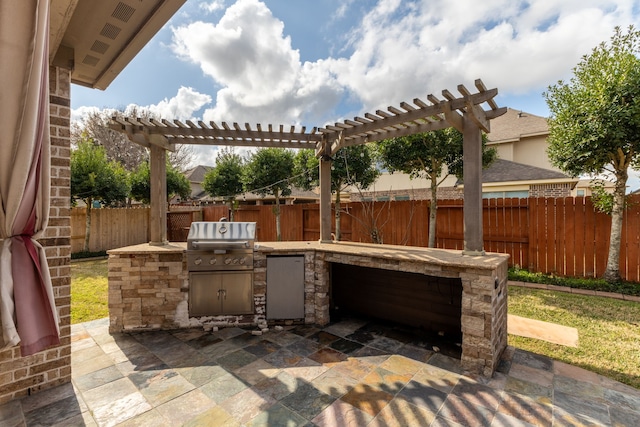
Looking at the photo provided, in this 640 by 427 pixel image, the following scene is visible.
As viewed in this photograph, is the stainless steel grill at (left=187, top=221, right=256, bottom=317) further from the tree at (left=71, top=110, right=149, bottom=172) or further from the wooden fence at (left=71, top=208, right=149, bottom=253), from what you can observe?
the tree at (left=71, top=110, right=149, bottom=172)

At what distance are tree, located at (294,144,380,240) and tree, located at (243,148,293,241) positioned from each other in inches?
53.1

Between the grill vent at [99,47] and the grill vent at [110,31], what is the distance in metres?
0.14

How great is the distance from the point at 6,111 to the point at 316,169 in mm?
7869

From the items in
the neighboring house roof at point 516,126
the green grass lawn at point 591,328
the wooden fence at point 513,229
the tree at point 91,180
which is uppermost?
the neighboring house roof at point 516,126

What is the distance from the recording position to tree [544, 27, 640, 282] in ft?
16.6

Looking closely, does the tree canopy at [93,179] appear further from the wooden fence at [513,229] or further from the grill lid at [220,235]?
the grill lid at [220,235]

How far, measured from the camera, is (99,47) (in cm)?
265

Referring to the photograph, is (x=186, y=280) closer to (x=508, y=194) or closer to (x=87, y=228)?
(x=87, y=228)

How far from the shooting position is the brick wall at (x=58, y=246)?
2469mm

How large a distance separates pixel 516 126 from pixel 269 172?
12163mm

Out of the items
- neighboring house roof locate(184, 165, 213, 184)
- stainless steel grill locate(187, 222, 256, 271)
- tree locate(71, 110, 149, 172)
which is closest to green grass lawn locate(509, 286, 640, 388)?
stainless steel grill locate(187, 222, 256, 271)

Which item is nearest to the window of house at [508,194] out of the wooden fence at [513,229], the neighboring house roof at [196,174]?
the wooden fence at [513,229]

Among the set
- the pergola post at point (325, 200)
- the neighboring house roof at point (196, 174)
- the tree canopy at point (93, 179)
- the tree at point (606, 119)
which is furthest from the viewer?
the neighboring house roof at point (196, 174)

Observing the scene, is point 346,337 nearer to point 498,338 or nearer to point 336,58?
point 498,338
